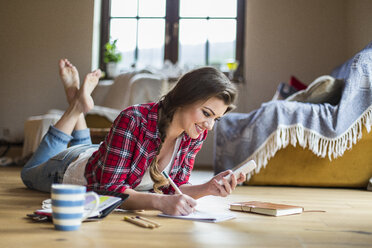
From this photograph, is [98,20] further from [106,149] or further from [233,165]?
[106,149]

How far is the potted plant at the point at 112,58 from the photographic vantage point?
4.79 m

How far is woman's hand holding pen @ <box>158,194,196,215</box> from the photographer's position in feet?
4.41

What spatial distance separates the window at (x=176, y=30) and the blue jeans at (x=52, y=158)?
2.82 metres

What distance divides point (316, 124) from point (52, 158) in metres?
1.52

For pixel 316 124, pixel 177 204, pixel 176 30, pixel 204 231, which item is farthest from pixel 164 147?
pixel 176 30

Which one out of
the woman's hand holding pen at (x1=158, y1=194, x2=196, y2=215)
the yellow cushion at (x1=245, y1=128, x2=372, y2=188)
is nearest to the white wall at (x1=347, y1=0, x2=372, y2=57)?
the yellow cushion at (x1=245, y1=128, x2=372, y2=188)

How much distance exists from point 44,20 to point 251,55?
7.45ft

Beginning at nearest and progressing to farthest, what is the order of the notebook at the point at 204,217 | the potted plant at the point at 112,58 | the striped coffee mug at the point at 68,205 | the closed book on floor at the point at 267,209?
the striped coffee mug at the point at 68,205
the notebook at the point at 204,217
the closed book on floor at the point at 267,209
the potted plant at the point at 112,58

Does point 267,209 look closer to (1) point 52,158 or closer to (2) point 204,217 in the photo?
(2) point 204,217

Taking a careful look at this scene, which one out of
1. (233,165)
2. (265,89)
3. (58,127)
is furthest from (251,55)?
(58,127)

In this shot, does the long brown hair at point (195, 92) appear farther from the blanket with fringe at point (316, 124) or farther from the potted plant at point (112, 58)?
the potted plant at point (112, 58)

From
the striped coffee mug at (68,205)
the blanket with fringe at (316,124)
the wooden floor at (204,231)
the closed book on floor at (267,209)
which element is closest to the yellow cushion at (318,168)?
the blanket with fringe at (316,124)

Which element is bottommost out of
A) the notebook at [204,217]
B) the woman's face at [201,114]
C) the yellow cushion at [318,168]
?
the yellow cushion at [318,168]

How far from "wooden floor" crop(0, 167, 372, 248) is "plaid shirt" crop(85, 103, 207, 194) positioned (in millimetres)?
117
